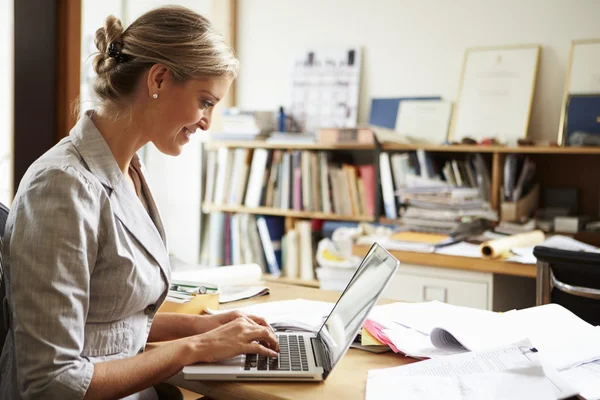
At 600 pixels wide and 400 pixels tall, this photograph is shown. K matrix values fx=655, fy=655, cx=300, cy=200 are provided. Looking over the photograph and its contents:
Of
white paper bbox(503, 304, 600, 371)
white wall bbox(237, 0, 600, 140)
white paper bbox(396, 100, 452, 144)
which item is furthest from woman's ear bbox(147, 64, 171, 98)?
A: white wall bbox(237, 0, 600, 140)

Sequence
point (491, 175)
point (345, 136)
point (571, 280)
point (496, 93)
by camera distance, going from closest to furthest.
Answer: point (571, 280)
point (491, 175)
point (496, 93)
point (345, 136)

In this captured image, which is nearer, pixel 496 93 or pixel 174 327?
pixel 174 327

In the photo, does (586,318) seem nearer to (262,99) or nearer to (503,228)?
(503,228)

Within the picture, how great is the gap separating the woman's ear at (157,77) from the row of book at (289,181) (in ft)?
7.34

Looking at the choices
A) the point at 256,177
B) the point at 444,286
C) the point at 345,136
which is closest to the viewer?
the point at 444,286

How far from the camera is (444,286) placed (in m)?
2.56

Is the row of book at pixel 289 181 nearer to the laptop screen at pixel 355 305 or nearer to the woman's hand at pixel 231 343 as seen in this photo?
the laptop screen at pixel 355 305

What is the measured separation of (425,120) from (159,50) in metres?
2.38

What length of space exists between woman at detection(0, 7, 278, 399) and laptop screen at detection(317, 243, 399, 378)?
0.40ft

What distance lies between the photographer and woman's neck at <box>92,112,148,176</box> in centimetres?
135

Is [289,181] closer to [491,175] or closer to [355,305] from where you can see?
[491,175]

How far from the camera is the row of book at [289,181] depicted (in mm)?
Answer: 3516

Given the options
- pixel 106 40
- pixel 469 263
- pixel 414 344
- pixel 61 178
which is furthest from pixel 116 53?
pixel 469 263

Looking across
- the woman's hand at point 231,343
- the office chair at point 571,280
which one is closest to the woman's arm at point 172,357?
the woman's hand at point 231,343
